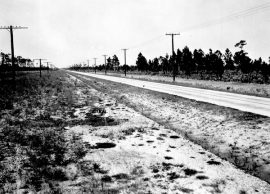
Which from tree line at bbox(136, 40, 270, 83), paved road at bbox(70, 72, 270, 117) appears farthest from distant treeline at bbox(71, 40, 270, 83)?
paved road at bbox(70, 72, 270, 117)

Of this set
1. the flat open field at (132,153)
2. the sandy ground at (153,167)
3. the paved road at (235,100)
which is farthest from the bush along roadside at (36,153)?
the paved road at (235,100)

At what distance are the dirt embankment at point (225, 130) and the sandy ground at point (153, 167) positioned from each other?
0.58 meters

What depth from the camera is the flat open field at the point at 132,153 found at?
5250 mm

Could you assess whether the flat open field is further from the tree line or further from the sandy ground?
the tree line

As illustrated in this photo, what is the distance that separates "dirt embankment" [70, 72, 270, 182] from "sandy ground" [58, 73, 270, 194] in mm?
578

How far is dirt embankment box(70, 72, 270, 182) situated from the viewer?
6901 millimetres

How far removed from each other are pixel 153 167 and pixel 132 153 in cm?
123

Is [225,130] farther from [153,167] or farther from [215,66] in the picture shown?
[215,66]

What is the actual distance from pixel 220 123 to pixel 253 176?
5006 millimetres

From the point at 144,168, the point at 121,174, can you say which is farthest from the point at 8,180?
the point at 144,168

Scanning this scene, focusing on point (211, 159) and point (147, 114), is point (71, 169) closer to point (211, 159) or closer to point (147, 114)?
point (211, 159)

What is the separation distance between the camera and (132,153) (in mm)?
7301

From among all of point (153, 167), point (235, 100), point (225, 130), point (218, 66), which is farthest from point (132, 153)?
point (218, 66)

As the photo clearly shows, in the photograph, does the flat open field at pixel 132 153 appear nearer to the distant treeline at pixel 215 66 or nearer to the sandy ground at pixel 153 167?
the sandy ground at pixel 153 167
